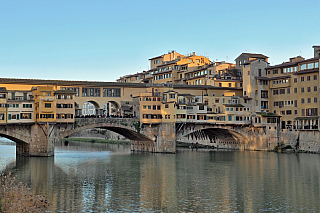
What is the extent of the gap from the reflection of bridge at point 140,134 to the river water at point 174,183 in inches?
128

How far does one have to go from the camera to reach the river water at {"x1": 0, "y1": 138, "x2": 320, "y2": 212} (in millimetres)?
35781

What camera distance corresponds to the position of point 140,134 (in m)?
79.6

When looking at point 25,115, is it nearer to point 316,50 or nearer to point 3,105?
point 3,105

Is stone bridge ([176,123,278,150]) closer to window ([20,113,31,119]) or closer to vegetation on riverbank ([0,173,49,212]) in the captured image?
window ([20,113,31,119])

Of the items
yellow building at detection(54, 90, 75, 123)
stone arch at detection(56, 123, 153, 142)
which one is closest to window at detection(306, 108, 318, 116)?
stone arch at detection(56, 123, 153, 142)

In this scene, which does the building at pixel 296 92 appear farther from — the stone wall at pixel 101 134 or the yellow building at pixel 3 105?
the yellow building at pixel 3 105

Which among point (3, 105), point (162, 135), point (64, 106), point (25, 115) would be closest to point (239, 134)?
point (162, 135)

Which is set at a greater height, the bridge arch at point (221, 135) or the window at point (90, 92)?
the window at point (90, 92)

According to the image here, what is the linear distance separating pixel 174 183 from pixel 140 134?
111ft

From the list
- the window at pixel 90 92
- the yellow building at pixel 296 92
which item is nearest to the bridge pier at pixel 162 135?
the window at pixel 90 92

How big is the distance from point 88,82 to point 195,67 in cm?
3291

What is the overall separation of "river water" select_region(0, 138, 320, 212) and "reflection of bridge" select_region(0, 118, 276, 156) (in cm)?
326

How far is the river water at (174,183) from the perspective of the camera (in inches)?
1409

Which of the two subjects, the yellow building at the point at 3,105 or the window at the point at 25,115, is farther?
the window at the point at 25,115
